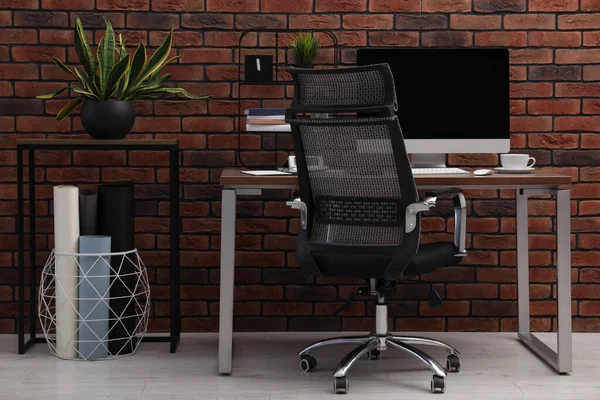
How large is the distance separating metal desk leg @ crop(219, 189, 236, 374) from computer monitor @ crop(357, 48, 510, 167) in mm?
886

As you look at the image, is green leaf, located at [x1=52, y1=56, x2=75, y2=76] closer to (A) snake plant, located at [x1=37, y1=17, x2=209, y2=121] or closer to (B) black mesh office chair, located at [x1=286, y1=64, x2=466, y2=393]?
(A) snake plant, located at [x1=37, y1=17, x2=209, y2=121]

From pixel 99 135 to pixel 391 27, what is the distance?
4.74 ft

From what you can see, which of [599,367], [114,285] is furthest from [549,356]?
[114,285]

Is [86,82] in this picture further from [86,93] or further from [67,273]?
[67,273]

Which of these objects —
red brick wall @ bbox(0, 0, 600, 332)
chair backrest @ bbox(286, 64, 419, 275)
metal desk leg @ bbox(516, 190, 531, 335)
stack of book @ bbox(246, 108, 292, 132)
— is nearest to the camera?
chair backrest @ bbox(286, 64, 419, 275)

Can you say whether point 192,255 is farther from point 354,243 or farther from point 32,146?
point 354,243

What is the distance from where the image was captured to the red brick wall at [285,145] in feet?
13.6

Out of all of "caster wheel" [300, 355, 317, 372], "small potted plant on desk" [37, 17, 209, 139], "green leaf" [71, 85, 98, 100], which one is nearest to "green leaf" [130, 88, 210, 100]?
"small potted plant on desk" [37, 17, 209, 139]

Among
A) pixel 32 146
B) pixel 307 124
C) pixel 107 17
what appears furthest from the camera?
pixel 107 17

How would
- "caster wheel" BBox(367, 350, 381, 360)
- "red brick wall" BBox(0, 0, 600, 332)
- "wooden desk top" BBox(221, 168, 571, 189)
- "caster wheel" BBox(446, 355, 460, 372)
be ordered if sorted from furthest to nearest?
1. "red brick wall" BBox(0, 0, 600, 332)
2. "caster wheel" BBox(367, 350, 381, 360)
3. "caster wheel" BBox(446, 355, 460, 372)
4. "wooden desk top" BBox(221, 168, 571, 189)

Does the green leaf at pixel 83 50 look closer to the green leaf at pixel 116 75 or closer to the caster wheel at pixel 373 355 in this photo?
the green leaf at pixel 116 75

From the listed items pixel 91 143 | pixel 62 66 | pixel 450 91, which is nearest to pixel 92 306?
pixel 91 143

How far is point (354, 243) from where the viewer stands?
10.7 feet

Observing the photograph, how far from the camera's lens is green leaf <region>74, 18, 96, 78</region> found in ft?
12.4
